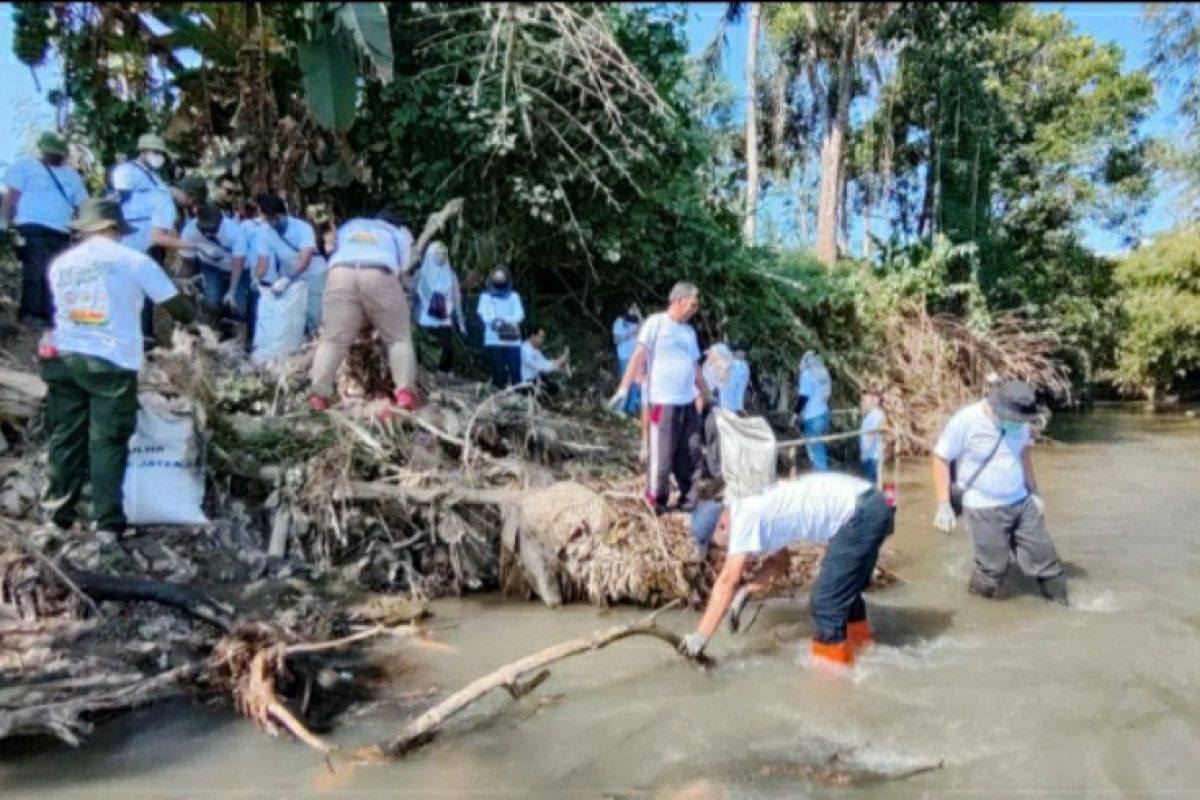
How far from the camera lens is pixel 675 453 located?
694cm

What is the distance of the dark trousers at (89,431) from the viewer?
16.7 feet

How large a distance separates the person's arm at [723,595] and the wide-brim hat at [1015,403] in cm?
221

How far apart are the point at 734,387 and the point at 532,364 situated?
211 cm

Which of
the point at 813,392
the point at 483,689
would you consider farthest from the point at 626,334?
the point at 483,689

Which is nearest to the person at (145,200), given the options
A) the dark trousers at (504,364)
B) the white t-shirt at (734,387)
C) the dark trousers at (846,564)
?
the dark trousers at (504,364)

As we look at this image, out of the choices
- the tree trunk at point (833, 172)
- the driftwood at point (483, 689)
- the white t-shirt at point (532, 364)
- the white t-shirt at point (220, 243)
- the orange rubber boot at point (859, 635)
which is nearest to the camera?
the driftwood at point (483, 689)

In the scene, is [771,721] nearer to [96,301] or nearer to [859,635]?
[859,635]

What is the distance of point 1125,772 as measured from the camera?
12.9 feet

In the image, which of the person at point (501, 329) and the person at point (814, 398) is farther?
the person at point (814, 398)

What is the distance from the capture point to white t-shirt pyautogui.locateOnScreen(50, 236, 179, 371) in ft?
16.6

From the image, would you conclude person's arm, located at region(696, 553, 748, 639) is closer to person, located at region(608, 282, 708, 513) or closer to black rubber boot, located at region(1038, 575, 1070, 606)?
person, located at region(608, 282, 708, 513)

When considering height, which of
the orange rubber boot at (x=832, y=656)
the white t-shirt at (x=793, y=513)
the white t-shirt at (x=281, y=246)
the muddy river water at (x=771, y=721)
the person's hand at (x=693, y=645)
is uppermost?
the white t-shirt at (x=281, y=246)

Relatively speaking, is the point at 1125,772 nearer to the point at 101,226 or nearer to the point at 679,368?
the point at 679,368

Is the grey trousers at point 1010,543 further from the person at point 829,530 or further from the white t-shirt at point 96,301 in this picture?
the white t-shirt at point 96,301
